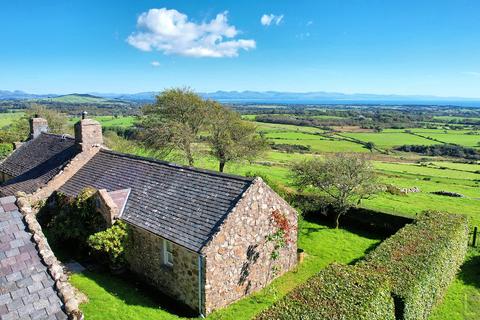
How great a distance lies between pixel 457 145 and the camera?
90.8 meters

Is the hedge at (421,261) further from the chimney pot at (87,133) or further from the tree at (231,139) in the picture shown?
the tree at (231,139)

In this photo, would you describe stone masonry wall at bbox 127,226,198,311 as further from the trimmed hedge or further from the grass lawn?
the trimmed hedge

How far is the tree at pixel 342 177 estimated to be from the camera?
2562cm

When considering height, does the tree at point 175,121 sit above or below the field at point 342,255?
above

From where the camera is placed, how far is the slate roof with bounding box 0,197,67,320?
20.1 feet

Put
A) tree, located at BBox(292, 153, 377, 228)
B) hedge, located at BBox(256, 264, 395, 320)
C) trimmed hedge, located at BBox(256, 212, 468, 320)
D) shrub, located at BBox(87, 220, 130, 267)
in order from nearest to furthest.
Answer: hedge, located at BBox(256, 264, 395, 320)
trimmed hedge, located at BBox(256, 212, 468, 320)
shrub, located at BBox(87, 220, 130, 267)
tree, located at BBox(292, 153, 377, 228)

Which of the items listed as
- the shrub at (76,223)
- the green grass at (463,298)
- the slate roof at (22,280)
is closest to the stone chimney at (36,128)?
the shrub at (76,223)

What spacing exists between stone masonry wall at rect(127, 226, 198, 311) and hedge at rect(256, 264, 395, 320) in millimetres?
4648

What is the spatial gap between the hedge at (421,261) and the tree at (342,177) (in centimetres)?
524

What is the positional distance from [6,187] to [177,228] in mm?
17415

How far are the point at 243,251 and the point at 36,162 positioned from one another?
21713 mm

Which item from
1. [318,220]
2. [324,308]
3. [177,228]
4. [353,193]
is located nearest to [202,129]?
[318,220]

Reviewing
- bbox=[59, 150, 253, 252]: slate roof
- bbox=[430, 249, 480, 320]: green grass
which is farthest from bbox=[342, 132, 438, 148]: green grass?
bbox=[59, 150, 253, 252]: slate roof

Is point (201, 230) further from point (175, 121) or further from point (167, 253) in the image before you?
point (175, 121)
